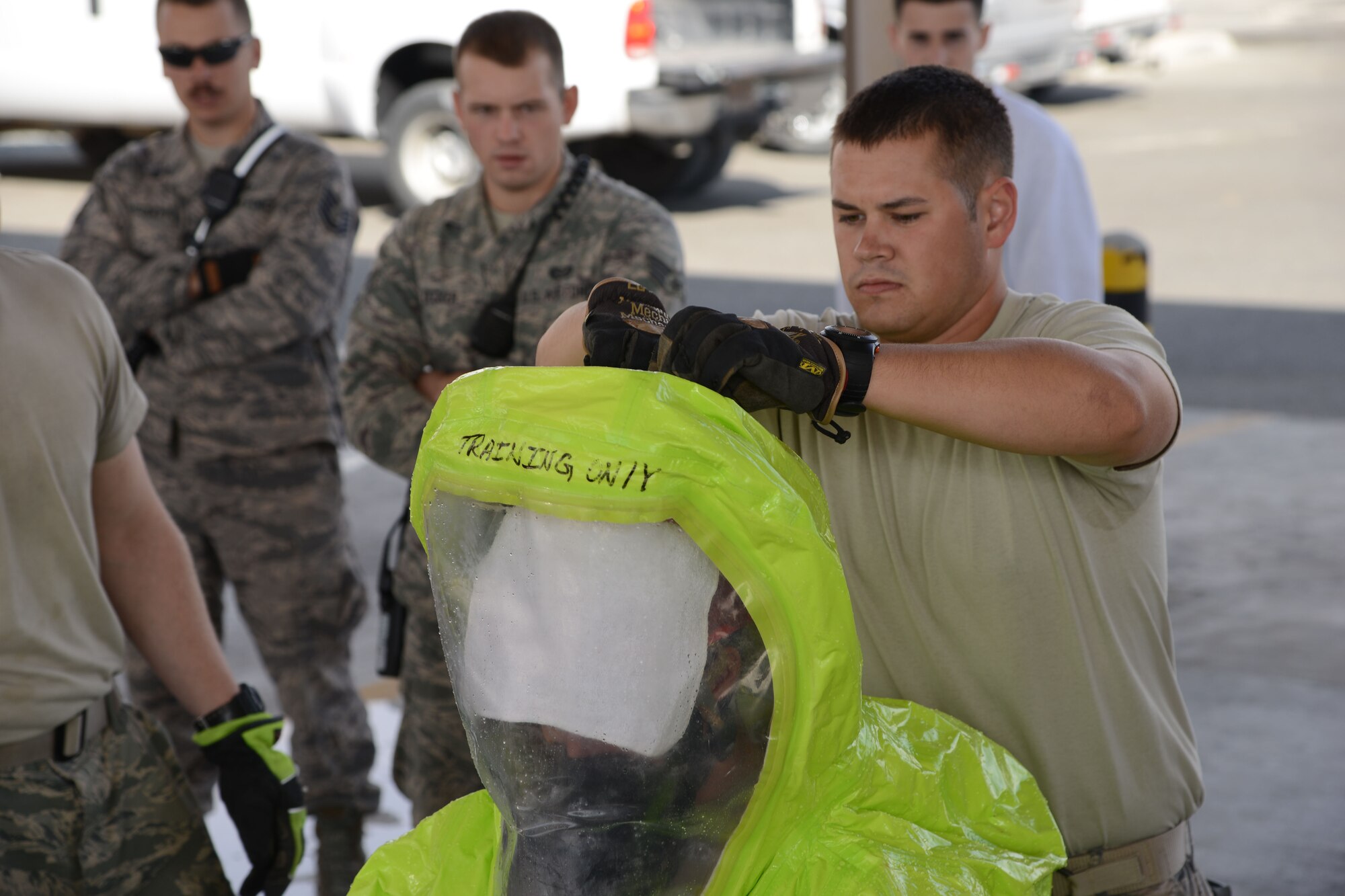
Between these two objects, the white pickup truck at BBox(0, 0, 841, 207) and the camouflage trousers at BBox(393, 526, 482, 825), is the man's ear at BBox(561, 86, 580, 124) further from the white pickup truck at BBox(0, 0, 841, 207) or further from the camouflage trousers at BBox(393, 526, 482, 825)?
the white pickup truck at BBox(0, 0, 841, 207)

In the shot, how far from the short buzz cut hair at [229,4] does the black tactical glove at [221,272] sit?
0.72 meters

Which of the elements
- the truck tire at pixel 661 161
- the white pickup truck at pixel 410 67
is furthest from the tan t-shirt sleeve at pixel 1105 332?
the truck tire at pixel 661 161

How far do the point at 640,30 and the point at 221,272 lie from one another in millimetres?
6537

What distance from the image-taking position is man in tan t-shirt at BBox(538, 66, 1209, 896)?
6.45 feet

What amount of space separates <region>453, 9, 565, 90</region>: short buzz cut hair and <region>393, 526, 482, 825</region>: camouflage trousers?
110cm

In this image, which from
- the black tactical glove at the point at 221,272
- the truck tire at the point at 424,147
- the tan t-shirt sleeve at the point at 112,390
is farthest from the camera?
the truck tire at the point at 424,147

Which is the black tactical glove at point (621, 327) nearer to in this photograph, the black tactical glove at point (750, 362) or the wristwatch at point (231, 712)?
the black tactical glove at point (750, 362)

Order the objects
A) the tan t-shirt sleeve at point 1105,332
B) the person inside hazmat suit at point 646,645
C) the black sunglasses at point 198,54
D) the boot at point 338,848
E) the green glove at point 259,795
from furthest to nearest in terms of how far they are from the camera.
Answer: the black sunglasses at point 198,54, the boot at point 338,848, the green glove at point 259,795, the tan t-shirt sleeve at point 1105,332, the person inside hazmat suit at point 646,645

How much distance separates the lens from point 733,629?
1.54 meters

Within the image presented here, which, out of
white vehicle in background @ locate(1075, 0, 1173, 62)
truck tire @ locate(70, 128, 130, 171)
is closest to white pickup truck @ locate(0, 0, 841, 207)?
truck tire @ locate(70, 128, 130, 171)

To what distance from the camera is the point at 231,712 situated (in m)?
2.58

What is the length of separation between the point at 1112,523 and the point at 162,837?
1550mm

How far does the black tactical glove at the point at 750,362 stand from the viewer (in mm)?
1604

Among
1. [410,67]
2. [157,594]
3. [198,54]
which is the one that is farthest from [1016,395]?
[410,67]
